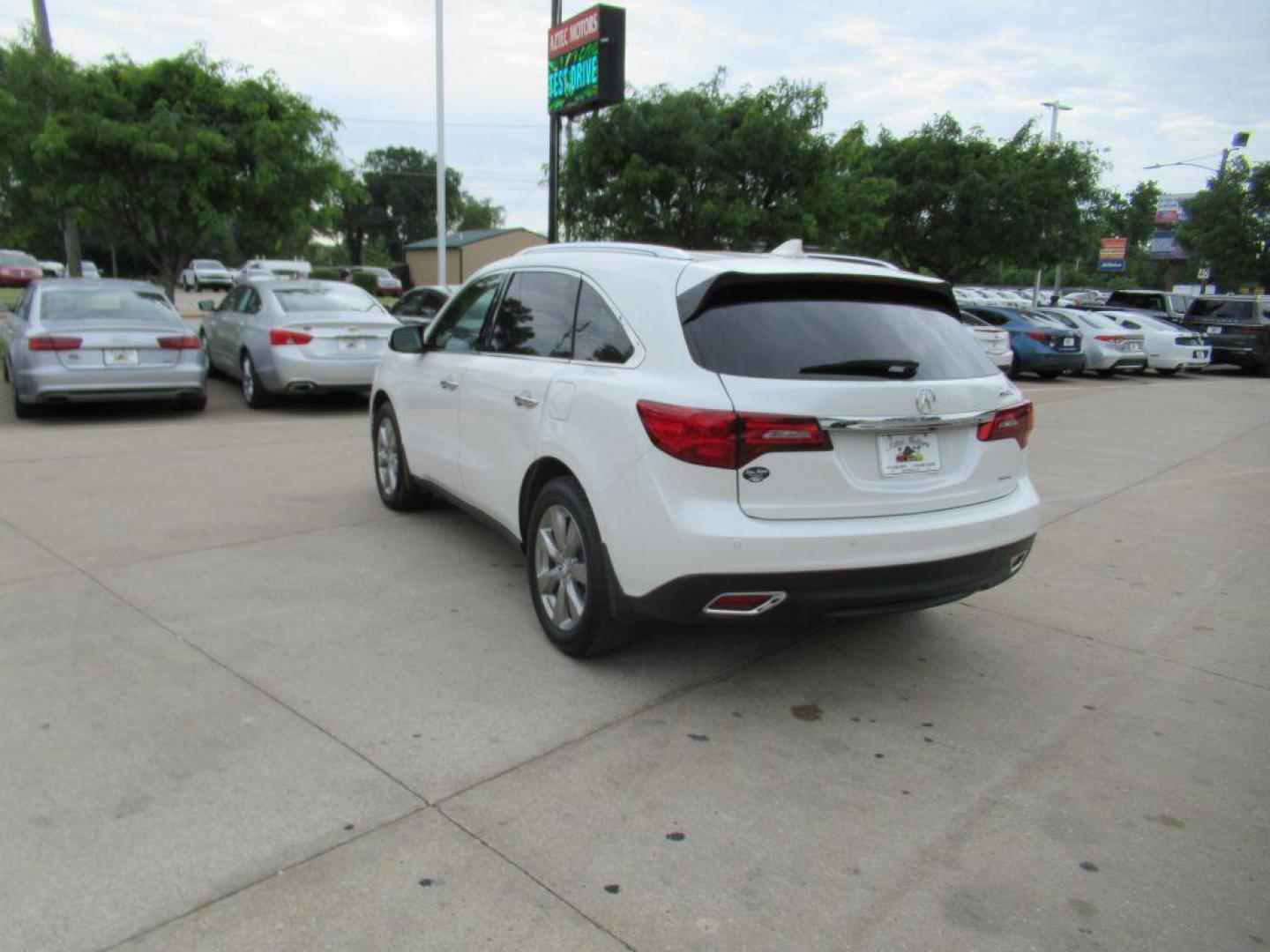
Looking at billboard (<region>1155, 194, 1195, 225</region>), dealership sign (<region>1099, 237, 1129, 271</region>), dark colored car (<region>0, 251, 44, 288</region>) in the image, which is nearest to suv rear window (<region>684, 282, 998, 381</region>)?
dark colored car (<region>0, 251, 44, 288</region>)

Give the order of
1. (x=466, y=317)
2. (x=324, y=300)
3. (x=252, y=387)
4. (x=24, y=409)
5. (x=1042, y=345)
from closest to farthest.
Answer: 1. (x=466, y=317)
2. (x=24, y=409)
3. (x=252, y=387)
4. (x=324, y=300)
5. (x=1042, y=345)

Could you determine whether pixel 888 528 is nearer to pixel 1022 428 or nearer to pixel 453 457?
pixel 1022 428

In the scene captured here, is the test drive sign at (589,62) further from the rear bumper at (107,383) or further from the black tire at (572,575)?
the black tire at (572,575)

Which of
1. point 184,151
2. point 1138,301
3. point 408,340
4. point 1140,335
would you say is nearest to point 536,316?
point 408,340

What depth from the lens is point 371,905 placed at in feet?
8.30

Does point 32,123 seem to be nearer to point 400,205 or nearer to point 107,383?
point 107,383

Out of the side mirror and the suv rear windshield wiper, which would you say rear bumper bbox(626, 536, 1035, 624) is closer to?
the suv rear windshield wiper

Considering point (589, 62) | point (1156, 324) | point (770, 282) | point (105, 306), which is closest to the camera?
point (770, 282)

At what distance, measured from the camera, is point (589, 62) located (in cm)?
1510

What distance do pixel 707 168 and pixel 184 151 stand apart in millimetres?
8235

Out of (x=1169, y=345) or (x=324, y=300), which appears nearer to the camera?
(x=324, y=300)

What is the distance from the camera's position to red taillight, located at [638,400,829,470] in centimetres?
332

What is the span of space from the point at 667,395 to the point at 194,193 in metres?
13.1

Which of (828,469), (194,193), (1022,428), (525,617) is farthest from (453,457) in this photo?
(194,193)
